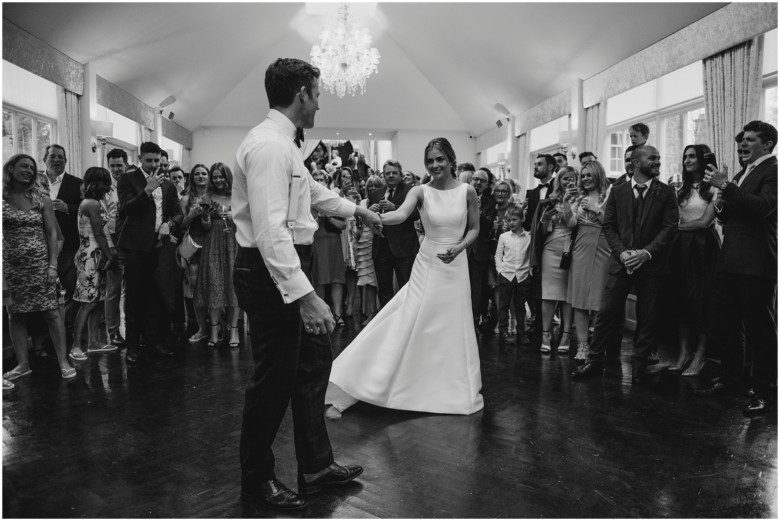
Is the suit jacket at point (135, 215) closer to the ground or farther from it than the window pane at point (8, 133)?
closer to the ground

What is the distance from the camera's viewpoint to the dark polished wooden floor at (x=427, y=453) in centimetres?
221

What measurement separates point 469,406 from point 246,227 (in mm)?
1848

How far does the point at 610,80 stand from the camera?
8.27m

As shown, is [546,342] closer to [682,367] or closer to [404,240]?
[682,367]

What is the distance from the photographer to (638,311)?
3996 millimetres

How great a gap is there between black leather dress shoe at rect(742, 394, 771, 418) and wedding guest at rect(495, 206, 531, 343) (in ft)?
6.74

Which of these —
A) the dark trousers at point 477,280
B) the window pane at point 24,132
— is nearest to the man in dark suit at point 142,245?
the dark trousers at point 477,280

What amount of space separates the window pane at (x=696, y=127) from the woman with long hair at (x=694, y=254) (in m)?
3.08

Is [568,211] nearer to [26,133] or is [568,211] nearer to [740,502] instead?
[740,502]

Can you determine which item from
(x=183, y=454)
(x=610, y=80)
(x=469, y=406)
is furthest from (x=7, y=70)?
(x=610, y=80)

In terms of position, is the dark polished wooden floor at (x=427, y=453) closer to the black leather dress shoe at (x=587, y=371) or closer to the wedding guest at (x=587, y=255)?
the black leather dress shoe at (x=587, y=371)

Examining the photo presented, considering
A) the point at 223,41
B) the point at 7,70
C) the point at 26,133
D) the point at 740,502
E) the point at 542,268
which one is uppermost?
the point at 223,41

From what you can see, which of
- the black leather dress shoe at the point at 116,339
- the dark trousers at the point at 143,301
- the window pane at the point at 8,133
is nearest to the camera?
the dark trousers at the point at 143,301

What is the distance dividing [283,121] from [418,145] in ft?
44.6
